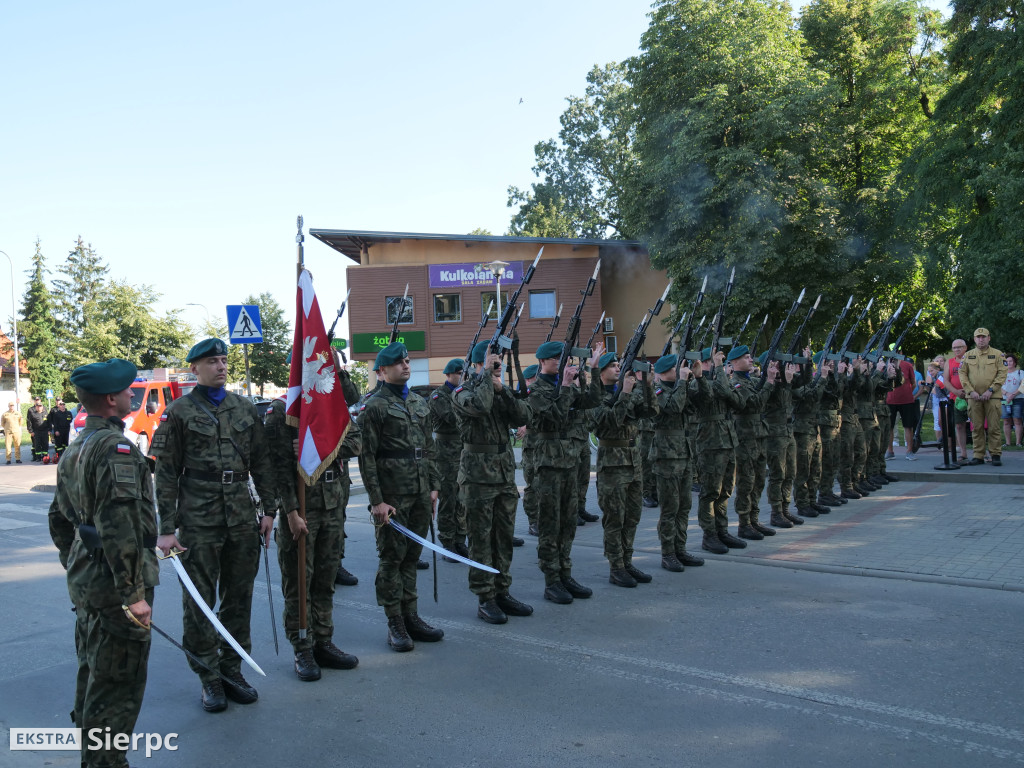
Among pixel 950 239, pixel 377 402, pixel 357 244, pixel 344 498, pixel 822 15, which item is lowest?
pixel 344 498

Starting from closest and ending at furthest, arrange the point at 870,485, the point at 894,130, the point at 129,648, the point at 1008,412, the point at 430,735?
the point at 129,648 < the point at 430,735 < the point at 870,485 < the point at 1008,412 < the point at 894,130

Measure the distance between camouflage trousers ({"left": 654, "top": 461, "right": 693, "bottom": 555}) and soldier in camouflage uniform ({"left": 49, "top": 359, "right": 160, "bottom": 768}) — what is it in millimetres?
4981

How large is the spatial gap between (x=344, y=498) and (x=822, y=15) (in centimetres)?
2832

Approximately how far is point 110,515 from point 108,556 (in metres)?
0.17

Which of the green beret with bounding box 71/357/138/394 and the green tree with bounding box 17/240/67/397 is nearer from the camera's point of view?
the green beret with bounding box 71/357/138/394

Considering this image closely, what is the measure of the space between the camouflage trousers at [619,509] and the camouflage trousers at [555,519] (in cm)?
40

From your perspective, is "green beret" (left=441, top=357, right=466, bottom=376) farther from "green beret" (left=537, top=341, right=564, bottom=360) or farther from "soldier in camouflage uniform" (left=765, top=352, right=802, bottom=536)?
"soldier in camouflage uniform" (left=765, top=352, right=802, bottom=536)

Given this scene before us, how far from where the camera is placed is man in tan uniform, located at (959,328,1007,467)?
41.5ft

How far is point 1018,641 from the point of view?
5.12m

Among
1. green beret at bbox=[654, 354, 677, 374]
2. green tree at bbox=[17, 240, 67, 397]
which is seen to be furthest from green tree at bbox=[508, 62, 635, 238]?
green beret at bbox=[654, 354, 677, 374]

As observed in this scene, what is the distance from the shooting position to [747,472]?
858cm

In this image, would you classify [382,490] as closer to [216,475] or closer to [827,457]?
[216,475]

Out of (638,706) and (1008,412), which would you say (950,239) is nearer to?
(1008,412)

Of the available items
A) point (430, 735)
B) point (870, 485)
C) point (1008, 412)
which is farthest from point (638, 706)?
point (1008, 412)
